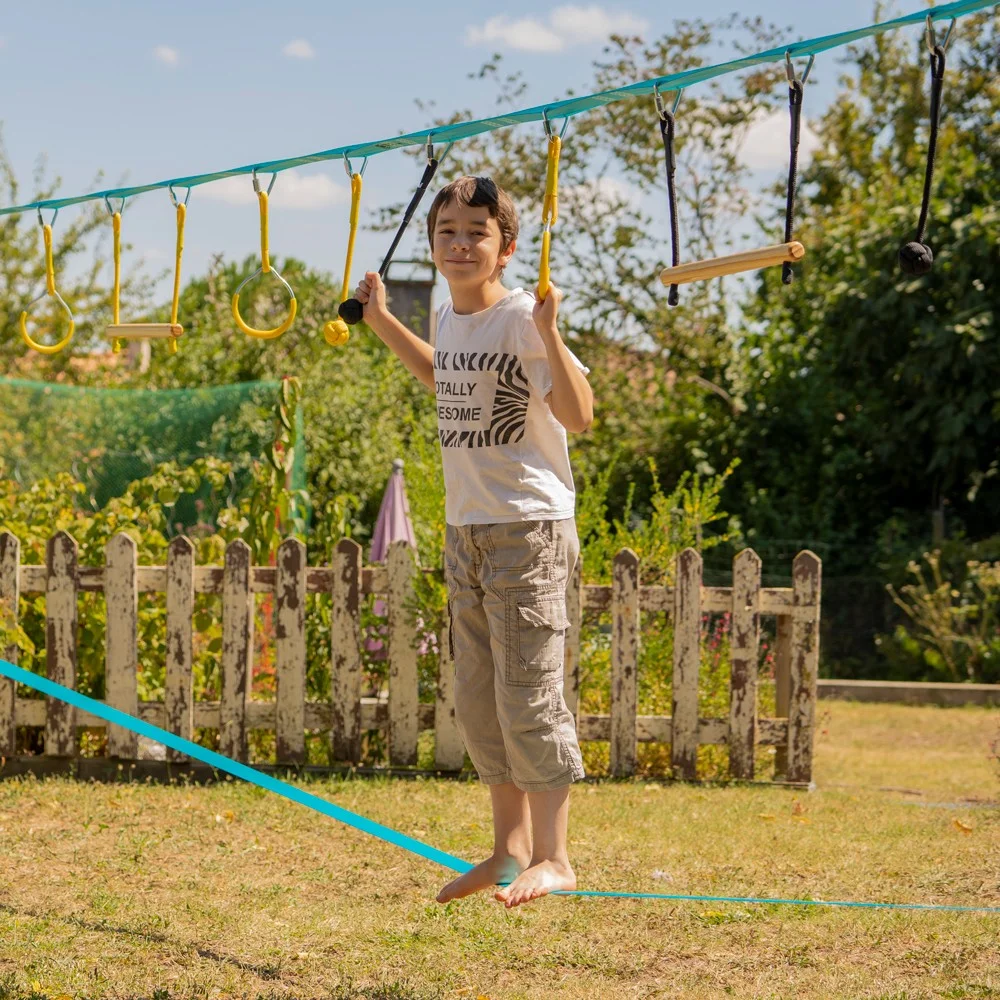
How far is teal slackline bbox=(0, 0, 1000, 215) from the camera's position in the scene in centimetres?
265

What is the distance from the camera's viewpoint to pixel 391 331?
134 inches

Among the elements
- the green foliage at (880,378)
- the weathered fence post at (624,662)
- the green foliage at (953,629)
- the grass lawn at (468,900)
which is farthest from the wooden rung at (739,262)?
the green foliage at (880,378)

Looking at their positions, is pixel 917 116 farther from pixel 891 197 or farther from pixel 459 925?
pixel 459 925

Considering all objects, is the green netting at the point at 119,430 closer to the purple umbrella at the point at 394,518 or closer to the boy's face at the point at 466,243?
the purple umbrella at the point at 394,518

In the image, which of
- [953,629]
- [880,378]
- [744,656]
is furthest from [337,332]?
[880,378]

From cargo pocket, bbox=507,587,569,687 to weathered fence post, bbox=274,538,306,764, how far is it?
283 centimetres

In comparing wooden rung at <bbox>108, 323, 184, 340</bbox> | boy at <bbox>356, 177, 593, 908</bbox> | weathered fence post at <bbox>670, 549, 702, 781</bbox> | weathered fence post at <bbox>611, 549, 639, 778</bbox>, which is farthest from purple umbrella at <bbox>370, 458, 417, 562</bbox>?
boy at <bbox>356, 177, 593, 908</bbox>

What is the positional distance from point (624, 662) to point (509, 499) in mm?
2940

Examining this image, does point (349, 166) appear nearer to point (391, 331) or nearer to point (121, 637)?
point (391, 331)

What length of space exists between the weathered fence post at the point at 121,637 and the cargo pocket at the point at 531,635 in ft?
10.1

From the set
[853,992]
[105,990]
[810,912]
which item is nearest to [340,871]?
[105,990]

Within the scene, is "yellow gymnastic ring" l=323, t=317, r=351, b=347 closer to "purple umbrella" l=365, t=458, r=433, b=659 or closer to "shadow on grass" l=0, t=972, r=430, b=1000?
"shadow on grass" l=0, t=972, r=430, b=1000

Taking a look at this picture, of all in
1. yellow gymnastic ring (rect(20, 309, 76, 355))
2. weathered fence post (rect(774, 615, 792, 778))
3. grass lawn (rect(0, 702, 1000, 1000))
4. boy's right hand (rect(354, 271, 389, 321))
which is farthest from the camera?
weathered fence post (rect(774, 615, 792, 778))

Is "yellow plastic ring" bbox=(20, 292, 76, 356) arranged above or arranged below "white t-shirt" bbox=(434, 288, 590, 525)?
above
